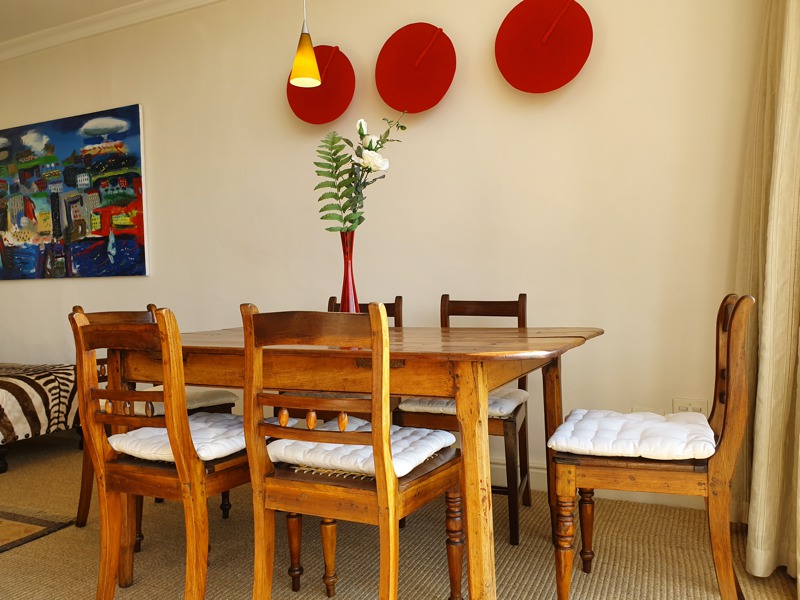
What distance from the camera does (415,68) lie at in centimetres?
302

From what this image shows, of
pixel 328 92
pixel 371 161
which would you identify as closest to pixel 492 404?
pixel 371 161

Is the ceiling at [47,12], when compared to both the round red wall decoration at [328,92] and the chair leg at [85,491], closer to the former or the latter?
the round red wall decoration at [328,92]

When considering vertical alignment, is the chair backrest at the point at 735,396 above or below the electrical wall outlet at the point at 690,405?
above

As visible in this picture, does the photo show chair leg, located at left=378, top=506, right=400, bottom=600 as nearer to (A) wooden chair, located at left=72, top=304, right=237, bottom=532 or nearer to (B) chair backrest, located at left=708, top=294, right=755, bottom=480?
(B) chair backrest, located at left=708, top=294, right=755, bottom=480

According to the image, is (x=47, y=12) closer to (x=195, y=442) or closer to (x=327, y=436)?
(x=195, y=442)

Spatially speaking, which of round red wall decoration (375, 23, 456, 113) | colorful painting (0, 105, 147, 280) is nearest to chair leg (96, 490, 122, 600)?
round red wall decoration (375, 23, 456, 113)

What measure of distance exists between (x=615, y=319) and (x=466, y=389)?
1.44 m

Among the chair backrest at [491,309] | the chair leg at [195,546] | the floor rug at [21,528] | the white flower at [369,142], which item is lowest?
the floor rug at [21,528]

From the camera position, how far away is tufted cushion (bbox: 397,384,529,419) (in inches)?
Result: 86.6

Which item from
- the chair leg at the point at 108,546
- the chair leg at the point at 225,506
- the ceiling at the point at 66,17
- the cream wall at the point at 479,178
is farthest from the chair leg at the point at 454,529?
the ceiling at the point at 66,17

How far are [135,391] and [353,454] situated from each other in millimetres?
599

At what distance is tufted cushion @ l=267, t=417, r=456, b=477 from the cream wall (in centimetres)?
135

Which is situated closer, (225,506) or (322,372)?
(322,372)

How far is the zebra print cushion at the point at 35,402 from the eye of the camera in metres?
3.24
